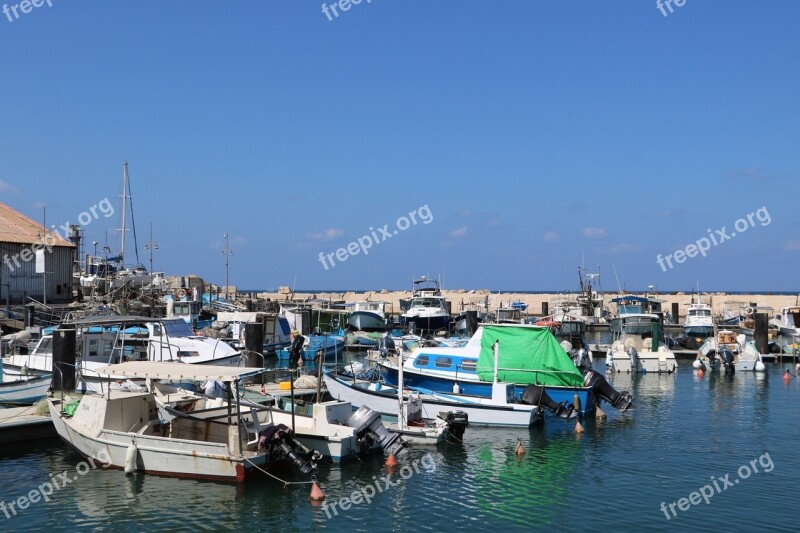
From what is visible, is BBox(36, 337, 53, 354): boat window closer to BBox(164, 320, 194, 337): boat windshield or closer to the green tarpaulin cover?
BBox(164, 320, 194, 337): boat windshield

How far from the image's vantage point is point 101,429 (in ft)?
65.1

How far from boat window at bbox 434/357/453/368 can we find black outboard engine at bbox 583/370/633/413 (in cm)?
507

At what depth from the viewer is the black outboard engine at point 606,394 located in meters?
28.0

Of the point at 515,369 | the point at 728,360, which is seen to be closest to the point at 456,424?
the point at 515,369

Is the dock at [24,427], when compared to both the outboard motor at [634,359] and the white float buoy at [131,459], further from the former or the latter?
the outboard motor at [634,359]

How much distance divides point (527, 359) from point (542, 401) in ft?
5.80

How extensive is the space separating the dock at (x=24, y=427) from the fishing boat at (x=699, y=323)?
49.5 meters

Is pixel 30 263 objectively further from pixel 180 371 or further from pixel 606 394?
pixel 606 394

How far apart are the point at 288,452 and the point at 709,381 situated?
91.6 feet

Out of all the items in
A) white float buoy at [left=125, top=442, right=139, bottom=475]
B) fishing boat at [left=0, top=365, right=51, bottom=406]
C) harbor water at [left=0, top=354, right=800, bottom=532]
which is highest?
fishing boat at [left=0, top=365, right=51, bottom=406]

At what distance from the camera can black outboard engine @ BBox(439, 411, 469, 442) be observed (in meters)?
23.0

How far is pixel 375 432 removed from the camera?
21.3m

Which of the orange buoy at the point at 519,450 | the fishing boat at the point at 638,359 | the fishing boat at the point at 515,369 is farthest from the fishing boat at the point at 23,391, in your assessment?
the fishing boat at the point at 638,359

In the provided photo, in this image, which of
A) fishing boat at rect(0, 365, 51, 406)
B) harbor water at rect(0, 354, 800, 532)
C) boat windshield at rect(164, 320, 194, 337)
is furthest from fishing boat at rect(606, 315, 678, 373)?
fishing boat at rect(0, 365, 51, 406)
